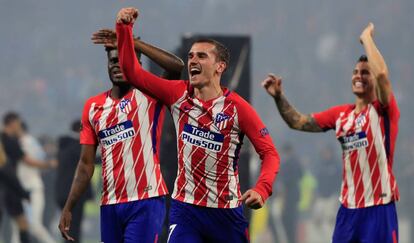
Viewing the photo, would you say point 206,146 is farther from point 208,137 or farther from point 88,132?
point 88,132

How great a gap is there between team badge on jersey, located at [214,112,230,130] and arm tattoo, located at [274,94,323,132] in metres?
2.20

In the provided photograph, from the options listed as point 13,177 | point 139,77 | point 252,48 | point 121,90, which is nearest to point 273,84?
point 121,90

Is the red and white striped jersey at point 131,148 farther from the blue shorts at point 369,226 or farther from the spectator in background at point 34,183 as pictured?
the spectator in background at point 34,183

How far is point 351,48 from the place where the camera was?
112ft

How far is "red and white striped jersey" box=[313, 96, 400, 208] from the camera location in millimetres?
9398

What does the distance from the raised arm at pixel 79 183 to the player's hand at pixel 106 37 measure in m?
1.00

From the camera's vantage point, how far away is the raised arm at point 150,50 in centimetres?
801

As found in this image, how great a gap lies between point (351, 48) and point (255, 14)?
451 cm

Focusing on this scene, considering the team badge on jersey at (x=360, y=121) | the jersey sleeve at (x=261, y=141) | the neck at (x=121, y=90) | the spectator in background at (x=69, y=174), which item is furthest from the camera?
the spectator in background at (x=69, y=174)

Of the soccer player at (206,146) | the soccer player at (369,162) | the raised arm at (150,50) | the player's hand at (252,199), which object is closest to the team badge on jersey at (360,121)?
the soccer player at (369,162)

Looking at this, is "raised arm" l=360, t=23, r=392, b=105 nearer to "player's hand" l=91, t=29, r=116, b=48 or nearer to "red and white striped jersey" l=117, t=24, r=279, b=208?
"red and white striped jersey" l=117, t=24, r=279, b=208

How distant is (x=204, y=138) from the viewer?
26.1 ft

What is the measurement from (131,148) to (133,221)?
1.76 feet

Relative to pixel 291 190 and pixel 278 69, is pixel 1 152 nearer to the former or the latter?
pixel 291 190
